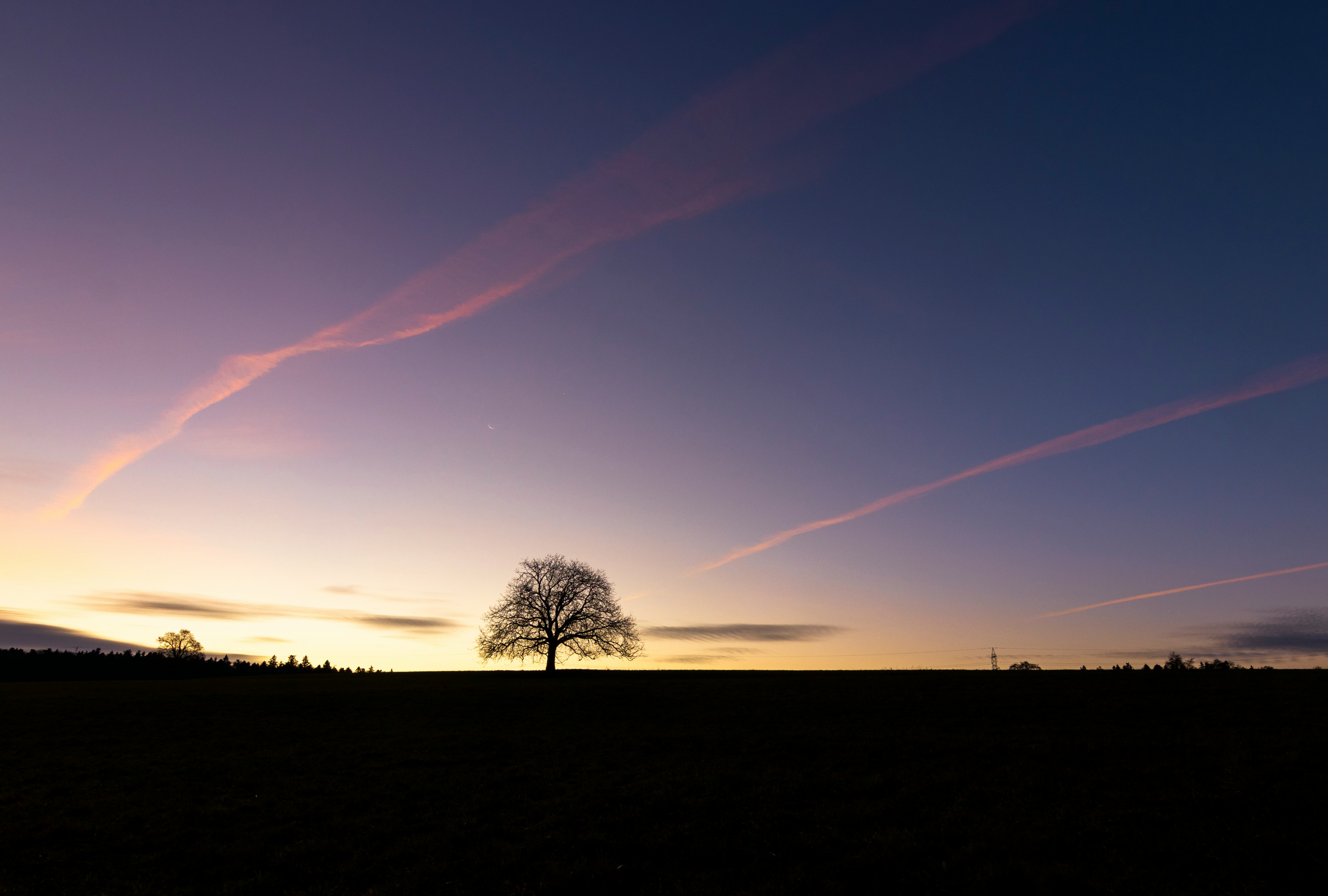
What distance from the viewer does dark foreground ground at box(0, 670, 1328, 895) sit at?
14586mm

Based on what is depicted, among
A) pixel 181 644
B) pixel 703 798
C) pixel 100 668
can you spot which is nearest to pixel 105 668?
pixel 100 668

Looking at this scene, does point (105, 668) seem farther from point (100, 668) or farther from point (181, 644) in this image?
point (181, 644)

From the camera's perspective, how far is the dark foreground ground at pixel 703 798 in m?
14.6

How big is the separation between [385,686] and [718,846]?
51.0 metres

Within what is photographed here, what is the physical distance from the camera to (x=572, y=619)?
3100 inches

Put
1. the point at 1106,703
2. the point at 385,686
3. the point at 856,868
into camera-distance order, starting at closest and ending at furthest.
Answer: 1. the point at 856,868
2. the point at 1106,703
3. the point at 385,686

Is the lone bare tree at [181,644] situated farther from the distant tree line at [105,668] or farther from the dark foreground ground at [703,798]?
the dark foreground ground at [703,798]

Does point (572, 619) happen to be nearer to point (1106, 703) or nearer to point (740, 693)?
point (740, 693)

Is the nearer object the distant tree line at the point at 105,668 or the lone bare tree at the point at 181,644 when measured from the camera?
the distant tree line at the point at 105,668

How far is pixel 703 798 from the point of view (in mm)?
20172

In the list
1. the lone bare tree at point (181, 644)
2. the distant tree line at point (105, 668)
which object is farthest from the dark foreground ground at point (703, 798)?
the lone bare tree at point (181, 644)

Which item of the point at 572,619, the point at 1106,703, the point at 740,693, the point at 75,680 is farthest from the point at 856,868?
the point at 75,680

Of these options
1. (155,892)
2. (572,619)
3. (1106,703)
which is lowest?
(155,892)

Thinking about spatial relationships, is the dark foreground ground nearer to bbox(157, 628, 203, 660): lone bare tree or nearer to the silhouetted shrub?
the silhouetted shrub
